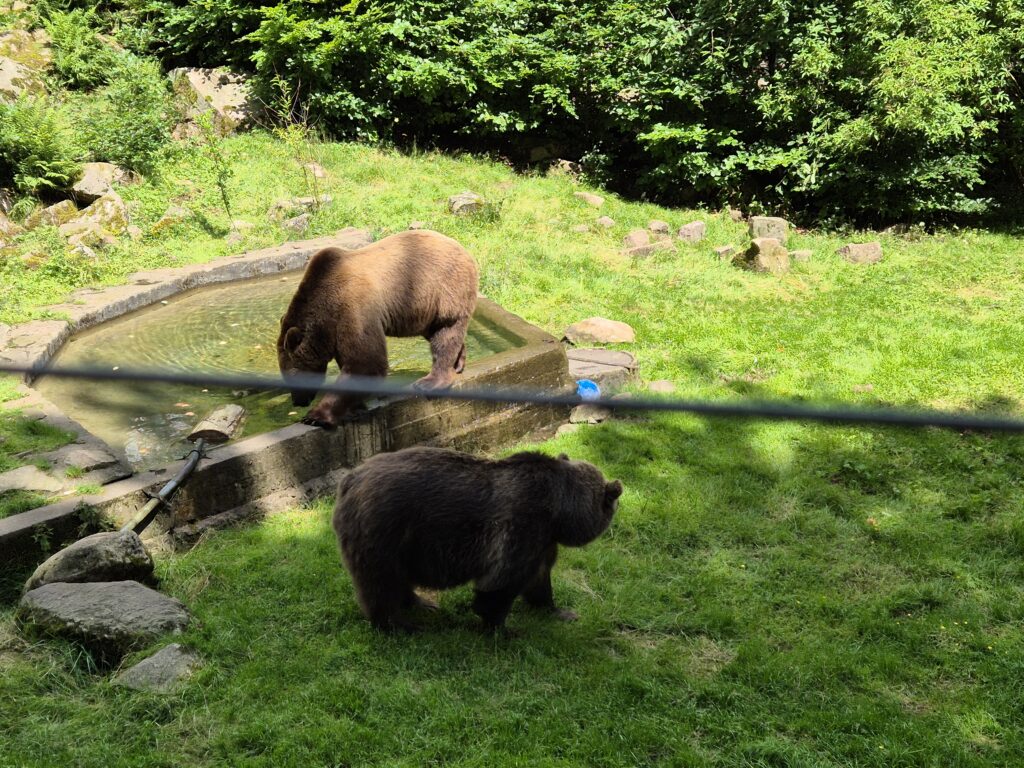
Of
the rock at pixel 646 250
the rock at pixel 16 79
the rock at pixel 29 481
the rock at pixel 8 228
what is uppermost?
the rock at pixel 16 79

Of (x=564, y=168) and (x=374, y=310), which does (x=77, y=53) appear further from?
(x=374, y=310)

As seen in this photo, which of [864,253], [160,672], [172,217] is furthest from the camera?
[864,253]

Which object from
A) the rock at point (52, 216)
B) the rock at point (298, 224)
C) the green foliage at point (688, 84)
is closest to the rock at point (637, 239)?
the green foliage at point (688, 84)

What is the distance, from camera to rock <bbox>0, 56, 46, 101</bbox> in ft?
49.3

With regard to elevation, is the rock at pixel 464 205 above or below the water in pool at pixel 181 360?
above

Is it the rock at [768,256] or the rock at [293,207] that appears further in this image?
the rock at [293,207]

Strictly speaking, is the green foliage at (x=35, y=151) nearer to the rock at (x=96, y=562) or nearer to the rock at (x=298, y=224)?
the rock at (x=298, y=224)

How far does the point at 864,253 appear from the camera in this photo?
13.1m

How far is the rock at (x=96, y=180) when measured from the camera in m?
12.9

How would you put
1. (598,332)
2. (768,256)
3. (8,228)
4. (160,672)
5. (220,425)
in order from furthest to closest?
(768,256)
(8,228)
(598,332)
(220,425)
(160,672)

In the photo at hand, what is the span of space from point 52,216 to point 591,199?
8.91m

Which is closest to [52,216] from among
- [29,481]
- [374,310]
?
[374,310]

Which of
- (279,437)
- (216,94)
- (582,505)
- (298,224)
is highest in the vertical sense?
(216,94)

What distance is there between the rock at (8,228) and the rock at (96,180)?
1056mm
